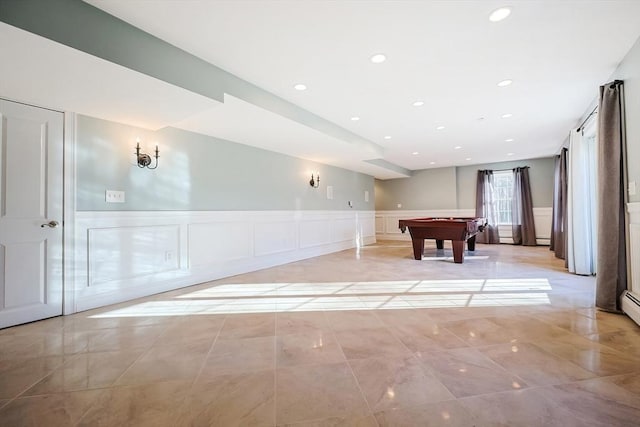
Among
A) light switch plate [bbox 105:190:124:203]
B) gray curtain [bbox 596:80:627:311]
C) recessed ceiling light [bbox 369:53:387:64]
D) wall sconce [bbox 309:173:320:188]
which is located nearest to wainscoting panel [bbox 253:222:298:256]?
wall sconce [bbox 309:173:320:188]

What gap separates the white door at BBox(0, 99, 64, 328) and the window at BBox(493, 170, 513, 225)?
9.65 meters

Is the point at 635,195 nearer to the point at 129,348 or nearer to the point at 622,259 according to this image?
the point at 622,259

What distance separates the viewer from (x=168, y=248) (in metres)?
3.89

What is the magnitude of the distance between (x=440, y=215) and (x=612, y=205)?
663cm

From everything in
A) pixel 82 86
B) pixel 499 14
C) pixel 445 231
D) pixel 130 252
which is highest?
pixel 499 14

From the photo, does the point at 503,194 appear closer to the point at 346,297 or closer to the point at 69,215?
the point at 346,297

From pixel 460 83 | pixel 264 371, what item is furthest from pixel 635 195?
pixel 264 371

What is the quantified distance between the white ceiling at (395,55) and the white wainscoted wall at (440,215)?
421cm

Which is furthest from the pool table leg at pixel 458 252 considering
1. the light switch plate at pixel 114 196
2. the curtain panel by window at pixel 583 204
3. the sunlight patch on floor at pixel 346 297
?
the light switch plate at pixel 114 196

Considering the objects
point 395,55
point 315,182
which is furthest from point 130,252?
point 315,182

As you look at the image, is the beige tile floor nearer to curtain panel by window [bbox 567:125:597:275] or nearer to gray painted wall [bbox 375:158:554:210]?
curtain panel by window [bbox 567:125:597:275]

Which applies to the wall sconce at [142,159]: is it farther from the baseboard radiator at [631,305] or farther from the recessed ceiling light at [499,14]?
the baseboard radiator at [631,305]

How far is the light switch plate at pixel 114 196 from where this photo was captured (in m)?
3.32

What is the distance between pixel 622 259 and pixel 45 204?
556cm
